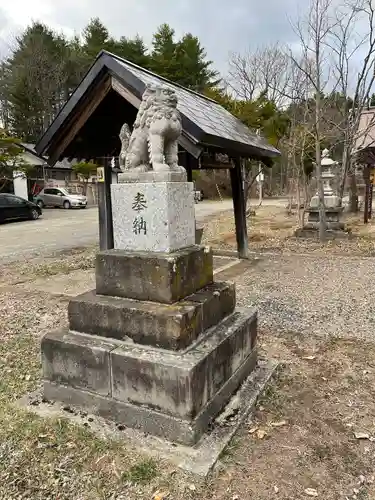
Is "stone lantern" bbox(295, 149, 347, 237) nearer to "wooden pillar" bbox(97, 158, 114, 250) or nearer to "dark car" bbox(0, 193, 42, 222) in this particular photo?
"wooden pillar" bbox(97, 158, 114, 250)

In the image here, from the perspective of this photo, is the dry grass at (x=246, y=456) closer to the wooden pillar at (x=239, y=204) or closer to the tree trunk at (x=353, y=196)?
the wooden pillar at (x=239, y=204)

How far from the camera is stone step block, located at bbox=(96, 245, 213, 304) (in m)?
2.87

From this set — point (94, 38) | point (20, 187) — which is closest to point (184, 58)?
point (94, 38)

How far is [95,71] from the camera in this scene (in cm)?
629

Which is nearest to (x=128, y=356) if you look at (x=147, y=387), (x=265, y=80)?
(x=147, y=387)

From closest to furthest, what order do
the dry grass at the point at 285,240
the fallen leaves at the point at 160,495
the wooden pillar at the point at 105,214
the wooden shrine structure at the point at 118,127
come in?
1. the fallen leaves at the point at 160,495
2. the wooden shrine structure at the point at 118,127
3. the wooden pillar at the point at 105,214
4. the dry grass at the point at 285,240

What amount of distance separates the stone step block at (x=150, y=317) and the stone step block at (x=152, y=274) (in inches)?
2.4

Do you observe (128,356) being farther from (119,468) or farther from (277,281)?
(277,281)

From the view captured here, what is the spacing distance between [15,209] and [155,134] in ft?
61.8

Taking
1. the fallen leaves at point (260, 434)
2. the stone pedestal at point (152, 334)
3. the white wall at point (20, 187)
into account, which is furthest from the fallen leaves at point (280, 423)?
the white wall at point (20, 187)

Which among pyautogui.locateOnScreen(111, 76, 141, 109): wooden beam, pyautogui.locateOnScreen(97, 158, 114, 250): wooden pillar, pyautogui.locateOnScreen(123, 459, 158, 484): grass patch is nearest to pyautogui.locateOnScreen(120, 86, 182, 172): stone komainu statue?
pyautogui.locateOnScreen(123, 459, 158, 484): grass patch

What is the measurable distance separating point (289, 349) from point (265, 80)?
18.6m

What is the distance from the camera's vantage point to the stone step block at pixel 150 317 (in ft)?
8.98

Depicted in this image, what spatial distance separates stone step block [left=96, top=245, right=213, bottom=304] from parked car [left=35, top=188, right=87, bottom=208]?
83.0 ft
